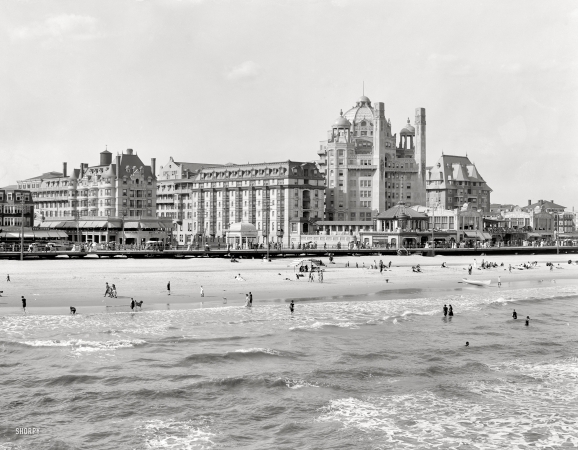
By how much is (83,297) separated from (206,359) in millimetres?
25824

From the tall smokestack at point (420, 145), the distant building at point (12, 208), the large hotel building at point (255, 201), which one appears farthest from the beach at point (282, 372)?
the tall smokestack at point (420, 145)

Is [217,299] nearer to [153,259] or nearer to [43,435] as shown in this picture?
[43,435]

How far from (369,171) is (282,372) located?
149965 millimetres

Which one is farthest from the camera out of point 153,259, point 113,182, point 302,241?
point 113,182

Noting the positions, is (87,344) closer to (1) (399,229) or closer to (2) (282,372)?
(2) (282,372)

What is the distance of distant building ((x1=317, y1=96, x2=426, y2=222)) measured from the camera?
593ft

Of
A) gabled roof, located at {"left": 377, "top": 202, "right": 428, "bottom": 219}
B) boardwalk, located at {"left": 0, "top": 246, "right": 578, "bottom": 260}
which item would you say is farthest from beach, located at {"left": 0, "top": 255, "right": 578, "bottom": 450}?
gabled roof, located at {"left": 377, "top": 202, "right": 428, "bottom": 219}

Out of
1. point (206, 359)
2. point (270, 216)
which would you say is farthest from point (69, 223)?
point (206, 359)

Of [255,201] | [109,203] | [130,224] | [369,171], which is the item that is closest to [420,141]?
[369,171]

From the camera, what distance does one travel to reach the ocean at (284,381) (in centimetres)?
2684

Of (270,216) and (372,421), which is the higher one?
(270,216)

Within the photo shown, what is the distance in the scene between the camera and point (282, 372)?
35.8m

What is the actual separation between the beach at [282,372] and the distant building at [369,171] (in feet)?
375

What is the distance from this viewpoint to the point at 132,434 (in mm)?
26750
